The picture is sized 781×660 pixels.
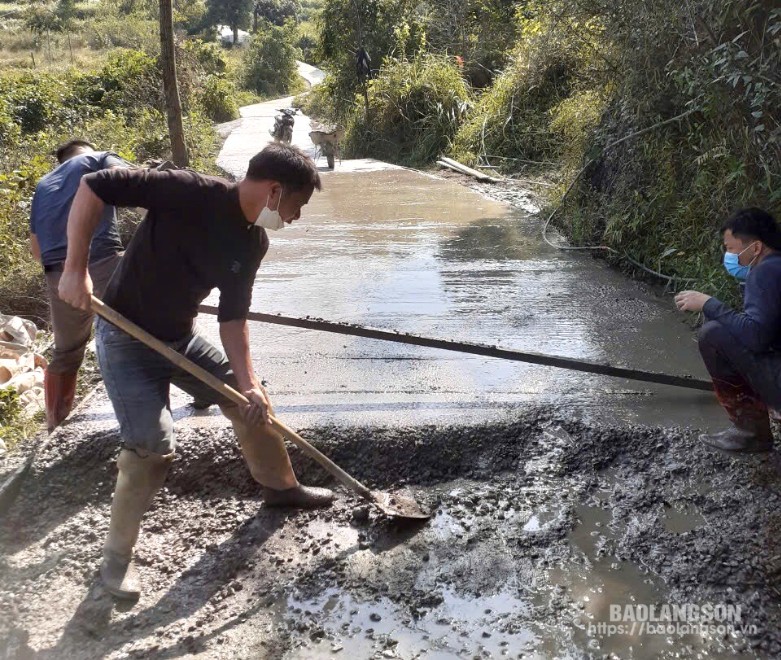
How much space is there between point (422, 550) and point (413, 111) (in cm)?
1368

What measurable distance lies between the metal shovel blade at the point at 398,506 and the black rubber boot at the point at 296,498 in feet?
0.85

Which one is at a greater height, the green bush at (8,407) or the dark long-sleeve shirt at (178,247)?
the dark long-sleeve shirt at (178,247)

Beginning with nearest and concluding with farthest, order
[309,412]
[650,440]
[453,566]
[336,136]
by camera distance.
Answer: [453,566] < [650,440] < [309,412] < [336,136]

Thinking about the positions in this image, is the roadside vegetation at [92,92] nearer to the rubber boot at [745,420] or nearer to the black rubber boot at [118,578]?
the black rubber boot at [118,578]

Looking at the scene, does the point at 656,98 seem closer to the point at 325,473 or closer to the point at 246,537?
the point at 325,473

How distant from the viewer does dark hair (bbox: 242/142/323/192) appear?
2.57 meters

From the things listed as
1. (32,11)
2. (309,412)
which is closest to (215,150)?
(309,412)

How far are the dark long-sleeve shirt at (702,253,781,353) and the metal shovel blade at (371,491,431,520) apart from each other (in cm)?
154

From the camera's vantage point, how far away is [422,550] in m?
3.04

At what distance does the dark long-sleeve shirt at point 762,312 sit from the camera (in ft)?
9.95

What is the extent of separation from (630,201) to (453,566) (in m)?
4.69

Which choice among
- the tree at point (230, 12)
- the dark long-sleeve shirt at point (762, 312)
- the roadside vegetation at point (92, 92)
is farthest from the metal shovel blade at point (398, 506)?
the tree at point (230, 12)

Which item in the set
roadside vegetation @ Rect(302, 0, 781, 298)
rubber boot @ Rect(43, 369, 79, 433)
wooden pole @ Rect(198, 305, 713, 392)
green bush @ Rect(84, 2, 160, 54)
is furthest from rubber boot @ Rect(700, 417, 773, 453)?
green bush @ Rect(84, 2, 160, 54)

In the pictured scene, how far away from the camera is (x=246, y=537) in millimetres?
3158
